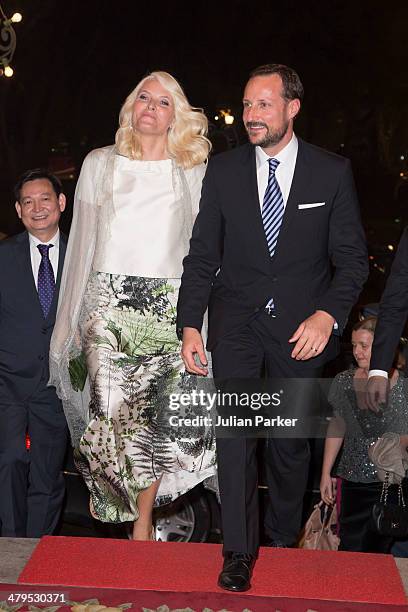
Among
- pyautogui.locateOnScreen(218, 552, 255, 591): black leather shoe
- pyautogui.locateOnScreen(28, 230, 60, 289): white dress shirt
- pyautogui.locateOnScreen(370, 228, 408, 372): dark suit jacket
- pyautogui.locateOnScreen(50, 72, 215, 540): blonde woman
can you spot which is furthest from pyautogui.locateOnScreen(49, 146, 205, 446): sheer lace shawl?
A: pyautogui.locateOnScreen(218, 552, 255, 591): black leather shoe

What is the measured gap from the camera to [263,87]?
13.6 feet

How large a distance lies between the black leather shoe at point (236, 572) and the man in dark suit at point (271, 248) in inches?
26.9

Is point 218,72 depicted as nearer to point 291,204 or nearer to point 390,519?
point 291,204

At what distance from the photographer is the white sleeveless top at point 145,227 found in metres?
4.74

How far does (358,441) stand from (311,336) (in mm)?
1288

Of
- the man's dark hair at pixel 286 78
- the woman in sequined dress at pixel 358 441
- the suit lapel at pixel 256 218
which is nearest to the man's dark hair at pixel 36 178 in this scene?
the suit lapel at pixel 256 218

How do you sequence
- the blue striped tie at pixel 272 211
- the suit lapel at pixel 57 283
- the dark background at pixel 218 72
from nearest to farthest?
the blue striped tie at pixel 272 211 < the suit lapel at pixel 57 283 < the dark background at pixel 218 72

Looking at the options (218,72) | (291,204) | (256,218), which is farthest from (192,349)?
(218,72)

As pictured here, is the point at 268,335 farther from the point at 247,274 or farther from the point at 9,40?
the point at 9,40

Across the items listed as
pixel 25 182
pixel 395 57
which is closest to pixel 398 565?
pixel 25 182

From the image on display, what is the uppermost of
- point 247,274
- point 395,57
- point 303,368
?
point 395,57

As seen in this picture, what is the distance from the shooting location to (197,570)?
4215 millimetres

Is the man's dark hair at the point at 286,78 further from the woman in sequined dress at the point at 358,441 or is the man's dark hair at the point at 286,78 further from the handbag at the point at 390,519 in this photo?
the handbag at the point at 390,519

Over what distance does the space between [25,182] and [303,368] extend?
1.75 meters
